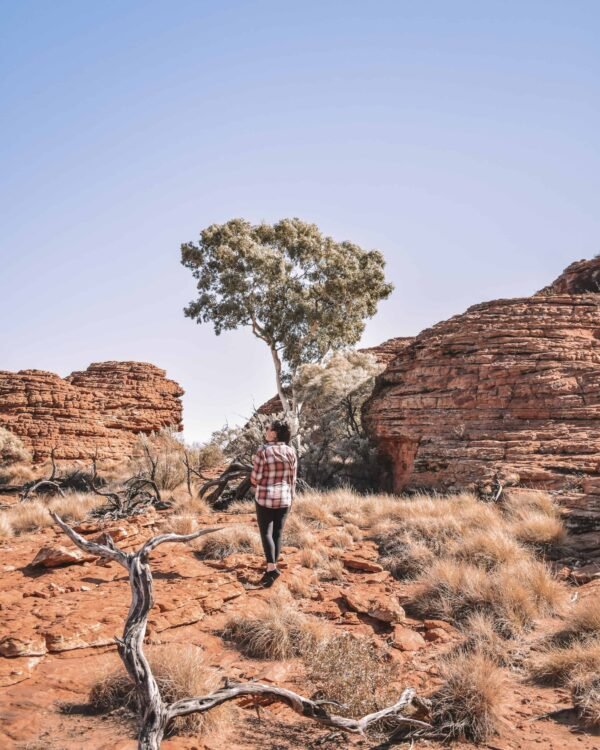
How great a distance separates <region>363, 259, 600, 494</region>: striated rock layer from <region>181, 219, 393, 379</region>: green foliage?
43.1 ft

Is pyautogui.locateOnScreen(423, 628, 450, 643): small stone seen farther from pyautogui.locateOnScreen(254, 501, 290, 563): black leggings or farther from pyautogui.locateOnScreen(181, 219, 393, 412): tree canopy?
pyautogui.locateOnScreen(181, 219, 393, 412): tree canopy

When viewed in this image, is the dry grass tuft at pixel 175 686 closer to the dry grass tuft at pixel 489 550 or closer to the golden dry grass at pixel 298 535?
the golden dry grass at pixel 298 535

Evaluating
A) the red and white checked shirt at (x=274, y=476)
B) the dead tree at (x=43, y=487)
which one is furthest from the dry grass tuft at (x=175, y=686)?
the dead tree at (x=43, y=487)

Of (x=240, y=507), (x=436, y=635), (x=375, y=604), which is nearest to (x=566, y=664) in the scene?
(x=436, y=635)

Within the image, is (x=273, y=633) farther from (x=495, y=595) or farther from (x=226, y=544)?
(x=226, y=544)

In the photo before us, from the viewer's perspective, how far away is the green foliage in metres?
27.2

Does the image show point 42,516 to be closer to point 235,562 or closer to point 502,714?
point 235,562

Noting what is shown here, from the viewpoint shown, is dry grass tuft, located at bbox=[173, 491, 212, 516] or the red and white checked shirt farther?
dry grass tuft, located at bbox=[173, 491, 212, 516]

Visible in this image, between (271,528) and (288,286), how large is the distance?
21.7 meters

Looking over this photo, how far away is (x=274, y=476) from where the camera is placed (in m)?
6.89

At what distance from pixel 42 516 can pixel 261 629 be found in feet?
21.4

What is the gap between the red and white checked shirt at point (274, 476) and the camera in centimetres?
680

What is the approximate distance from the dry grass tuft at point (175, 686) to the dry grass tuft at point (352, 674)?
78 cm

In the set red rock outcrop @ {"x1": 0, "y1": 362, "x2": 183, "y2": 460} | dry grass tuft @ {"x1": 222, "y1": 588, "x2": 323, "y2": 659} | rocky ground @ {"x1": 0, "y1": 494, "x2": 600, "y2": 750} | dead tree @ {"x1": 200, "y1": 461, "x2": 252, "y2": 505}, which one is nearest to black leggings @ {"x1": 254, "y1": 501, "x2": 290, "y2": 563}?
rocky ground @ {"x1": 0, "y1": 494, "x2": 600, "y2": 750}
